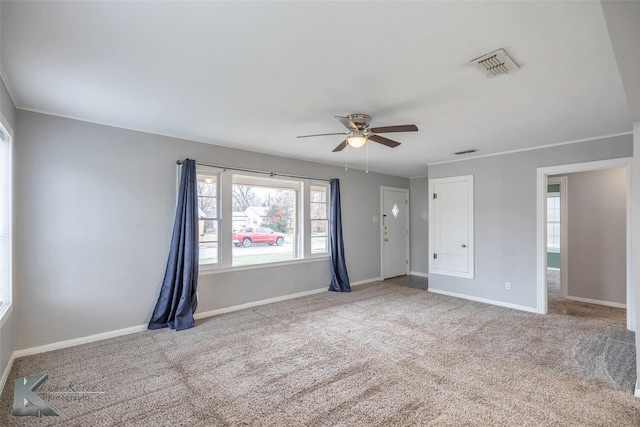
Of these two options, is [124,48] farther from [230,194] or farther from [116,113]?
[230,194]

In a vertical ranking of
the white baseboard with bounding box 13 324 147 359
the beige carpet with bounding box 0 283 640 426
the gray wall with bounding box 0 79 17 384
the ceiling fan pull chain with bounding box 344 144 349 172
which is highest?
the ceiling fan pull chain with bounding box 344 144 349 172

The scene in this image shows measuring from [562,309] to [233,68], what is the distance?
18.5 feet

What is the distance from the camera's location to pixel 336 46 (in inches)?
78.2

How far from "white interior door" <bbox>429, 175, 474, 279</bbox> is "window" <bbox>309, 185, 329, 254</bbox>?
1.99m

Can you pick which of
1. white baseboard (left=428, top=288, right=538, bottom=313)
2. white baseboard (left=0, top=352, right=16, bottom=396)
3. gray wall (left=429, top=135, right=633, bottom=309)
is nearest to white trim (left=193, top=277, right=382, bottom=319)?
white baseboard (left=428, top=288, right=538, bottom=313)

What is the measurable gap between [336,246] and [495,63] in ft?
13.7

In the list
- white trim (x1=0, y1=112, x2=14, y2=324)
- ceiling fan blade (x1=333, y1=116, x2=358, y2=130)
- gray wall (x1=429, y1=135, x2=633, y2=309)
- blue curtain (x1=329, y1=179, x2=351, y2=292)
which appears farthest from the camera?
blue curtain (x1=329, y1=179, x2=351, y2=292)

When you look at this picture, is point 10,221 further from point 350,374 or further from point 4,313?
point 350,374

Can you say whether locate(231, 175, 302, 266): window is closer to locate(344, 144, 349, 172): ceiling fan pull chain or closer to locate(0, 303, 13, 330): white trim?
locate(344, 144, 349, 172): ceiling fan pull chain

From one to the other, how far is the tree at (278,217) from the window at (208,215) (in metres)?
0.91

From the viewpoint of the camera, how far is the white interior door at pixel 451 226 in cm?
542

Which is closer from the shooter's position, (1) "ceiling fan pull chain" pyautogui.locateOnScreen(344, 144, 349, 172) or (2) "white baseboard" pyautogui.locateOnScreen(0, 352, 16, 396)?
(2) "white baseboard" pyautogui.locateOnScreen(0, 352, 16, 396)

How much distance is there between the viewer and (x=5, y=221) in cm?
286

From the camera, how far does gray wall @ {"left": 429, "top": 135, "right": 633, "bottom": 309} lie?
4.62m
